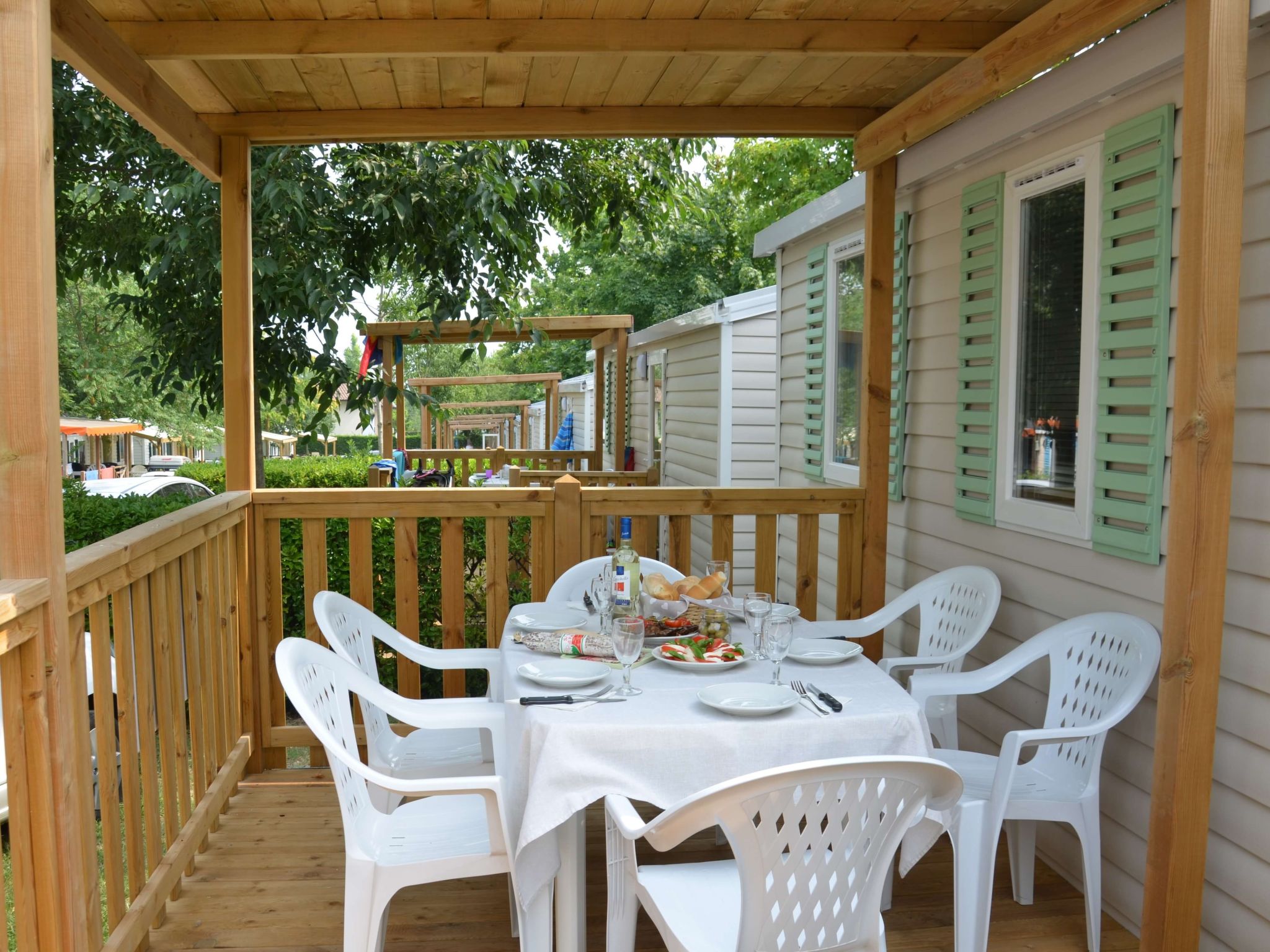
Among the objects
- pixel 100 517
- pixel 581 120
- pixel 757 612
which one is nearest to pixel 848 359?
pixel 581 120

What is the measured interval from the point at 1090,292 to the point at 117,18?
3.07 m

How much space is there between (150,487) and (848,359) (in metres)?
8.40

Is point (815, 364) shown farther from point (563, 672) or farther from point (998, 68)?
point (563, 672)

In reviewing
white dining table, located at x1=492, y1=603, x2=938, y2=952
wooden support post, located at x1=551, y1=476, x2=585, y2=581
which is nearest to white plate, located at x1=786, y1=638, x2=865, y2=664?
white dining table, located at x1=492, y1=603, x2=938, y2=952

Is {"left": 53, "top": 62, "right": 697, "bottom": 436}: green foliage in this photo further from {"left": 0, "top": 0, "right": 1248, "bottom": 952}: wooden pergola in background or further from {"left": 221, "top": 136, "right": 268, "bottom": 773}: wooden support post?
{"left": 0, "top": 0, "right": 1248, "bottom": 952}: wooden pergola in background

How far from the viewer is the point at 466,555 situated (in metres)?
7.61

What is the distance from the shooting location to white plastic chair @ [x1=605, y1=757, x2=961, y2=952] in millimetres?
1734

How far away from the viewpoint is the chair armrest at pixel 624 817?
1995 millimetres

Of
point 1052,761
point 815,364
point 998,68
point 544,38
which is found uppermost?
point 544,38

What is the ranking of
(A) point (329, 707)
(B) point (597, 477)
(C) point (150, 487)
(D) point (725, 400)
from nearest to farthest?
(A) point (329, 707)
(B) point (597, 477)
(D) point (725, 400)
(C) point (150, 487)

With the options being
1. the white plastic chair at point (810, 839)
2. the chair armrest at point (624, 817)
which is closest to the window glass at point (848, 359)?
the chair armrest at point (624, 817)

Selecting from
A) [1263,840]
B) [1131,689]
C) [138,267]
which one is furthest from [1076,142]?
[138,267]

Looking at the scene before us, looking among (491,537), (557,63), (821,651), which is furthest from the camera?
(491,537)

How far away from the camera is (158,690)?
2.92 m
